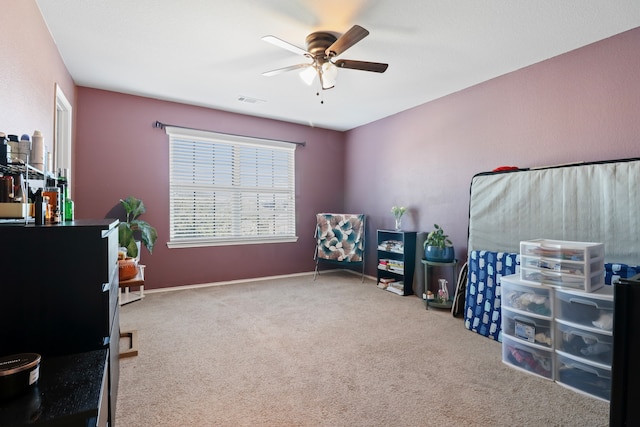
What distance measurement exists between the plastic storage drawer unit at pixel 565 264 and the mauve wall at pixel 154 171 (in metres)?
3.38

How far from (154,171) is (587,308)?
437 cm

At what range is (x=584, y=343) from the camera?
6.33 ft

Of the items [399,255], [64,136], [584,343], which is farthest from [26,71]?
[399,255]

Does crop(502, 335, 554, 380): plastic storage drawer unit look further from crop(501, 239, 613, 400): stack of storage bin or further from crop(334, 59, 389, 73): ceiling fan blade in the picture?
crop(334, 59, 389, 73): ceiling fan blade

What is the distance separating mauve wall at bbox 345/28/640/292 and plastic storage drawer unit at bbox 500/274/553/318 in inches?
47.8

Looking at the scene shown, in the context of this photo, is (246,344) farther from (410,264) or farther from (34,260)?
(410,264)

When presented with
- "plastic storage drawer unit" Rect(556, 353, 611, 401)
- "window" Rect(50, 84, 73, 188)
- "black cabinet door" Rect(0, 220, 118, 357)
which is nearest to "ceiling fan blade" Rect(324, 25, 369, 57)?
"black cabinet door" Rect(0, 220, 118, 357)

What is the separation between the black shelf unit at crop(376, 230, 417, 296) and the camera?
13.1 ft

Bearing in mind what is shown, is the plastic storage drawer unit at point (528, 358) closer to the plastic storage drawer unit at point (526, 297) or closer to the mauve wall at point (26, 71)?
the plastic storage drawer unit at point (526, 297)

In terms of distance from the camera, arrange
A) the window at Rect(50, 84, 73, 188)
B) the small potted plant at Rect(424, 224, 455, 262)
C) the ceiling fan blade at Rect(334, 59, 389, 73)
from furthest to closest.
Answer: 1. the small potted plant at Rect(424, 224, 455, 262)
2. the window at Rect(50, 84, 73, 188)
3. the ceiling fan blade at Rect(334, 59, 389, 73)

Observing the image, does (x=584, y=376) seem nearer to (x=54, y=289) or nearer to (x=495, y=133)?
(x=495, y=133)

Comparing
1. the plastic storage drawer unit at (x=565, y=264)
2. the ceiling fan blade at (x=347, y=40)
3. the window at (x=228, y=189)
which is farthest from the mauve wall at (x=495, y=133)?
the ceiling fan blade at (x=347, y=40)

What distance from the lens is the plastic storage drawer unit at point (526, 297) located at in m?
2.11

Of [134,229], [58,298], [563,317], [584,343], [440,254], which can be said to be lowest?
[584,343]
